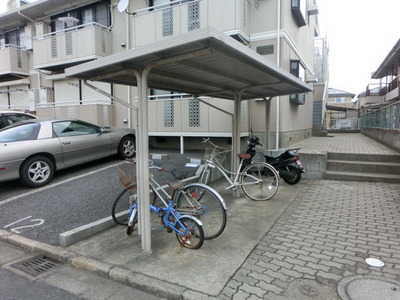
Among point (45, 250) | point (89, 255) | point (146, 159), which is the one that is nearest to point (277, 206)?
point (146, 159)

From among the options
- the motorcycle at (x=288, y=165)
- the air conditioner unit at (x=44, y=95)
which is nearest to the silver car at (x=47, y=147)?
the motorcycle at (x=288, y=165)

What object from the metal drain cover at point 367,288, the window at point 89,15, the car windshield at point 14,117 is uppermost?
the window at point 89,15

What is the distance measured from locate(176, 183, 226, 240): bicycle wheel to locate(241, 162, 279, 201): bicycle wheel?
1429 mm

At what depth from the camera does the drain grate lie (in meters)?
3.27

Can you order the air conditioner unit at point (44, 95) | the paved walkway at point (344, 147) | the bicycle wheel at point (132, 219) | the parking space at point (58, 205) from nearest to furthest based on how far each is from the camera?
the bicycle wheel at point (132, 219), the parking space at point (58, 205), the paved walkway at point (344, 147), the air conditioner unit at point (44, 95)

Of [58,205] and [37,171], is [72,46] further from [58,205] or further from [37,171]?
[58,205]

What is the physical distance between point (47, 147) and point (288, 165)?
5.40 metres

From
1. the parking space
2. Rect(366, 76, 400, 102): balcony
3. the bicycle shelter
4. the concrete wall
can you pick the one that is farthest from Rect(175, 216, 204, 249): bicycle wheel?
Result: Rect(366, 76, 400, 102): balcony

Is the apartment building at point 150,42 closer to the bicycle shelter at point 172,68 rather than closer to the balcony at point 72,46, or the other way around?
the balcony at point 72,46

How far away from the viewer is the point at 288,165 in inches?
257

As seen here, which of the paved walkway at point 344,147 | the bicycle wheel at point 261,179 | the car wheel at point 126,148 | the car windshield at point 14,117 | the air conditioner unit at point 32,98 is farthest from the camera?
the air conditioner unit at point 32,98

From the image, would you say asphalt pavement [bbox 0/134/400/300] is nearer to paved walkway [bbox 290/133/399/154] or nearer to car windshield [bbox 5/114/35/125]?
paved walkway [bbox 290/133/399/154]

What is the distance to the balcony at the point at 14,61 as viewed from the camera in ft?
45.0

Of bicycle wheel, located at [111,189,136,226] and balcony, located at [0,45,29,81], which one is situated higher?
balcony, located at [0,45,29,81]
